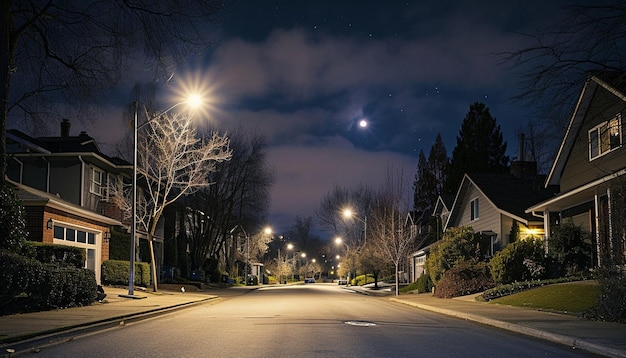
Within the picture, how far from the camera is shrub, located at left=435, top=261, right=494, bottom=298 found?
→ 93.0 feet

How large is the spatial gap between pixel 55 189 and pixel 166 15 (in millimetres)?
22318

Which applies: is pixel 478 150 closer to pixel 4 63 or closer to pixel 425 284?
pixel 425 284

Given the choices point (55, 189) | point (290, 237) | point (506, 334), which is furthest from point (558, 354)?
point (290, 237)

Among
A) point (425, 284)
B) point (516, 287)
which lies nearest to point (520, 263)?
point (516, 287)

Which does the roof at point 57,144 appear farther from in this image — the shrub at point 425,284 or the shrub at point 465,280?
the shrub at point 465,280

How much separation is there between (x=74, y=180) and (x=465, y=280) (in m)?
21.4

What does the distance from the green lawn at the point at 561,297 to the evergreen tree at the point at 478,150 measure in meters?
40.8

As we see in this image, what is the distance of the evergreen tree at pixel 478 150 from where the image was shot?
207ft

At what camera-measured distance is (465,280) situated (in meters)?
28.8

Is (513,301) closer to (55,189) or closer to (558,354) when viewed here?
(558,354)

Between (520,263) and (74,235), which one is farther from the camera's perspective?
(74,235)

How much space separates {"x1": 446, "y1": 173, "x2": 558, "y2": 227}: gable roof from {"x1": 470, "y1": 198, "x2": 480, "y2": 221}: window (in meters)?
1.13

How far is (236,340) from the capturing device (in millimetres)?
11398

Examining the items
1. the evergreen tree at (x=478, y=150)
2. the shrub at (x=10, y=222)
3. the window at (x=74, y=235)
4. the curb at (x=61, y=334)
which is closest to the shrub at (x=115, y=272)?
the window at (x=74, y=235)
